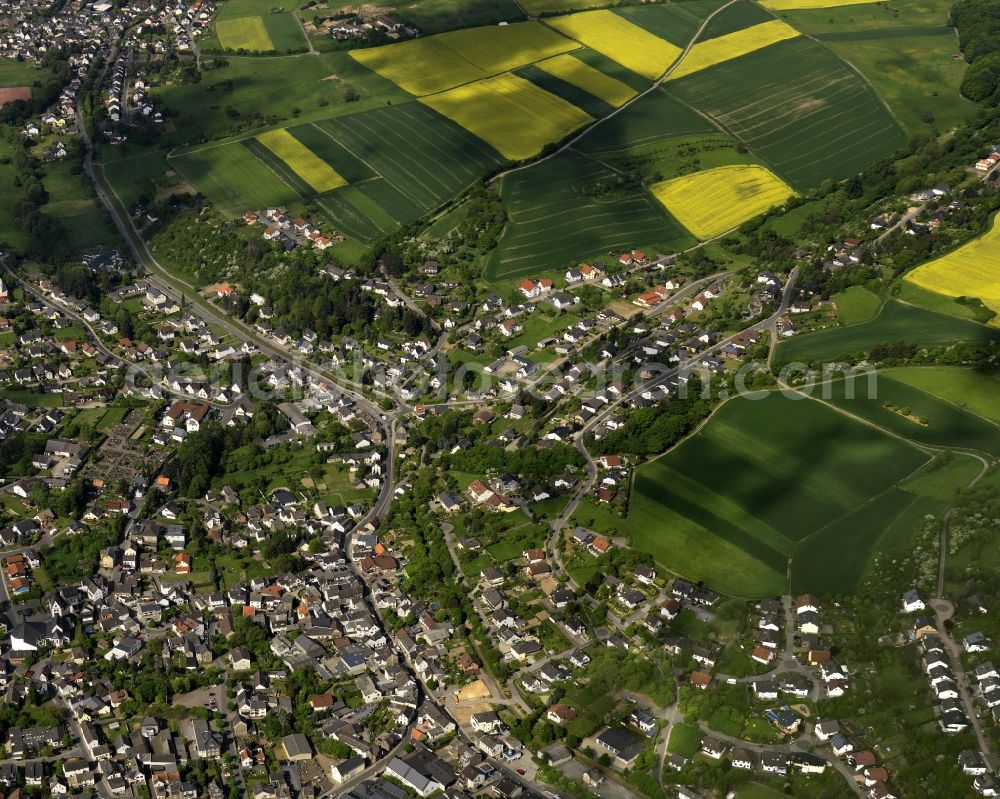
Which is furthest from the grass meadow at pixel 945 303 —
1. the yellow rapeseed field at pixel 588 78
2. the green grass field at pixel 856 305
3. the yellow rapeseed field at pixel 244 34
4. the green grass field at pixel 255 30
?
the yellow rapeseed field at pixel 244 34

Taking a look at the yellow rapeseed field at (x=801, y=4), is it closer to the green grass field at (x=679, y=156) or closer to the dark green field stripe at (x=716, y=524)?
the green grass field at (x=679, y=156)

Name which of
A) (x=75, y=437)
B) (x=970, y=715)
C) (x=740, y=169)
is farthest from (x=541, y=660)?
(x=740, y=169)

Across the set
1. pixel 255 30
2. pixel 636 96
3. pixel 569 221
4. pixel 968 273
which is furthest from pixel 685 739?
pixel 255 30

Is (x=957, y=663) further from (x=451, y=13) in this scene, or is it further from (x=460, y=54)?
(x=451, y=13)

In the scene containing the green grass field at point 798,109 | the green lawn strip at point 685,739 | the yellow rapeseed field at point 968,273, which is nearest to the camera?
the green lawn strip at point 685,739

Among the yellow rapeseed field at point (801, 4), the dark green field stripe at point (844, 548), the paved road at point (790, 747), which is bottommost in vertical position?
the dark green field stripe at point (844, 548)

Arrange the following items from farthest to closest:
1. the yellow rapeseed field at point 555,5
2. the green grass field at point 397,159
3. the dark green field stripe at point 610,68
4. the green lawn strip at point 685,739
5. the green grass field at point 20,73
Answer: the yellow rapeseed field at point 555,5, the green grass field at point 20,73, the dark green field stripe at point 610,68, the green grass field at point 397,159, the green lawn strip at point 685,739
